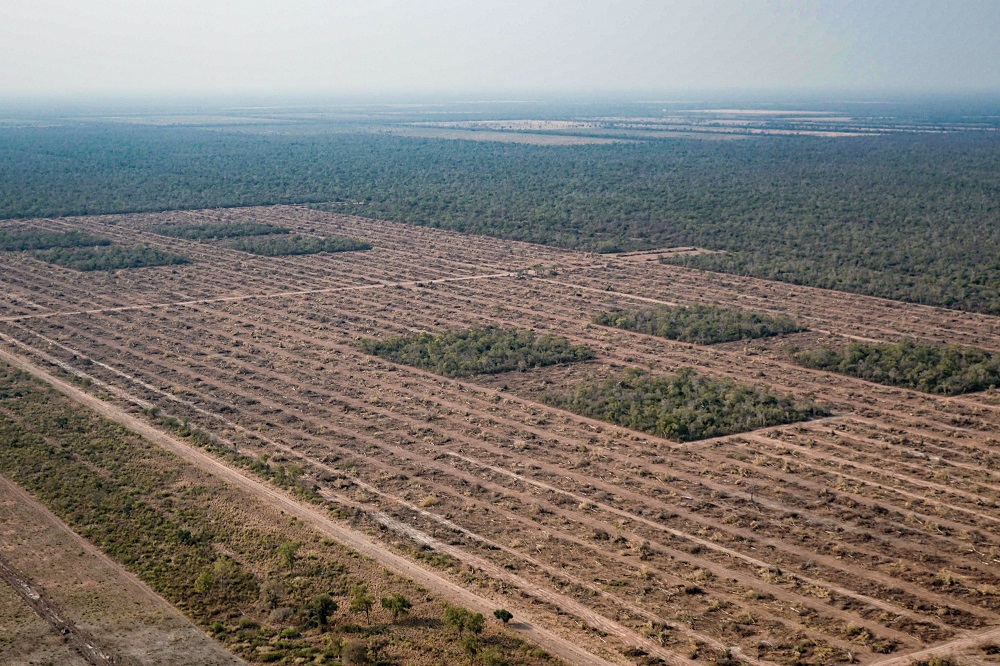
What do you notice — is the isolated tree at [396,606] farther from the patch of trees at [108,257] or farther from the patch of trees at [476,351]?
the patch of trees at [108,257]

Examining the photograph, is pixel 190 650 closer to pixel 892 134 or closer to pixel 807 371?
pixel 807 371

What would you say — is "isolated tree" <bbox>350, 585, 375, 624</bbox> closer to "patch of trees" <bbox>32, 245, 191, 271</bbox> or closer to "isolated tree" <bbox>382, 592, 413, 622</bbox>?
"isolated tree" <bbox>382, 592, 413, 622</bbox>

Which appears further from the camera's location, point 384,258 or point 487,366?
point 384,258

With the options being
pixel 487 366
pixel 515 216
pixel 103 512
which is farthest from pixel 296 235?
pixel 103 512

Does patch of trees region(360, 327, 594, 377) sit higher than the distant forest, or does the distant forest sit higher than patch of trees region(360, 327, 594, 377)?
patch of trees region(360, 327, 594, 377)

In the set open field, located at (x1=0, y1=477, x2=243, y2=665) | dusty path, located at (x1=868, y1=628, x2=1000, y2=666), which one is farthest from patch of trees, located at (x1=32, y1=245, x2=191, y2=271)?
dusty path, located at (x1=868, y1=628, x2=1000, y2=666)

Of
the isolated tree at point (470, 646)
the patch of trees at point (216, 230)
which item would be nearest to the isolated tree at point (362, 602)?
the isolated tree at point (470, 646)

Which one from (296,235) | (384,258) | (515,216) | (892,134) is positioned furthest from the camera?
(892,134)
